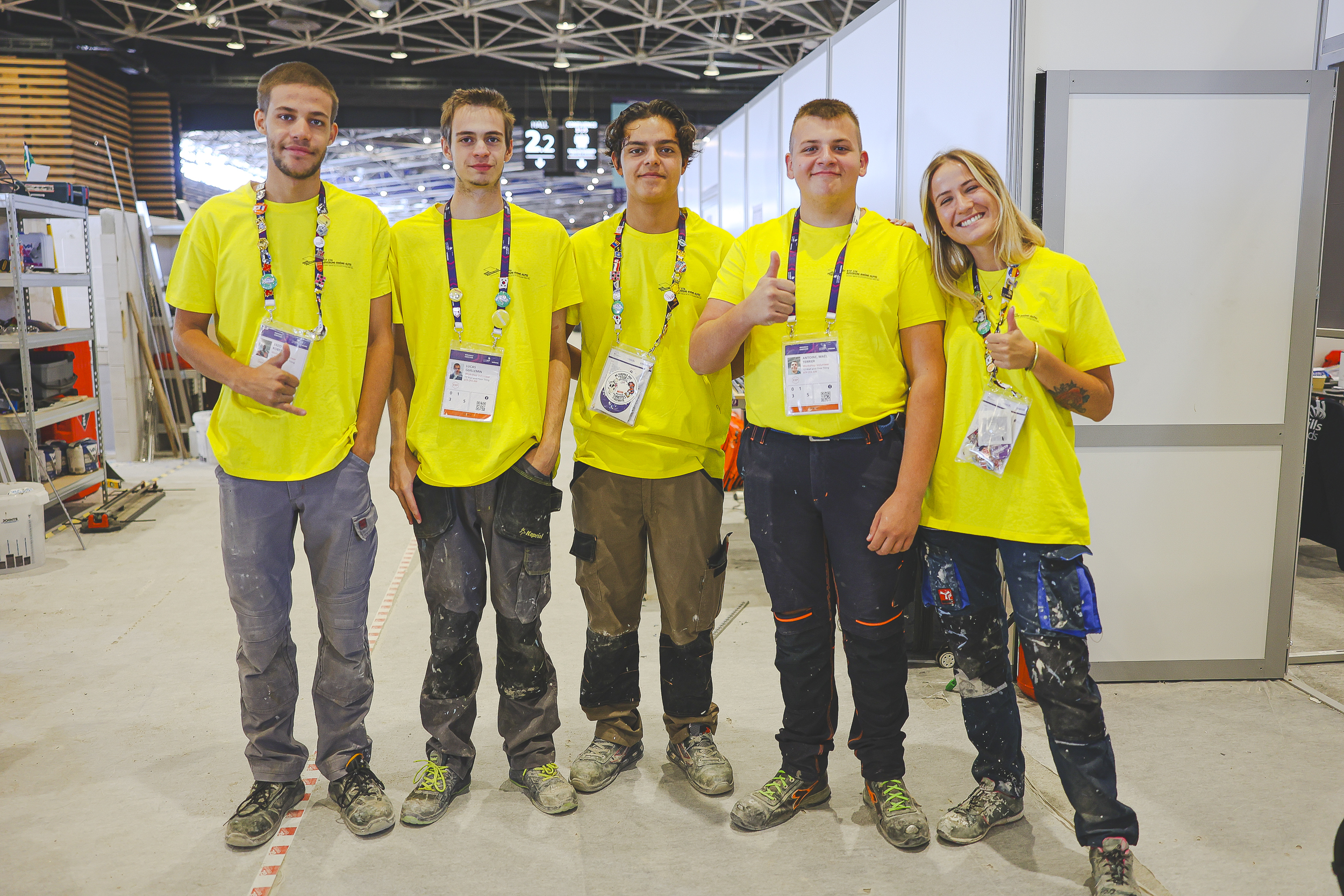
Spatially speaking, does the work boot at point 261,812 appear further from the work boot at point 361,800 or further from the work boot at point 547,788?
the work boot at point 547,788

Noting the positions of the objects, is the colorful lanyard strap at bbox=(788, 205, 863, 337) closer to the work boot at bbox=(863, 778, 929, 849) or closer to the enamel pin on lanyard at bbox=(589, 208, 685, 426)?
the enamel pin on lanyard at bbox=(589, 208, 685, 426)

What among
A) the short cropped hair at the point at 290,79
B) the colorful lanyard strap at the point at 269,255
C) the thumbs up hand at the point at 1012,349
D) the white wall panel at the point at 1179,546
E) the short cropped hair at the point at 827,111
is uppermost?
the short cropped hair at the point at 290,79

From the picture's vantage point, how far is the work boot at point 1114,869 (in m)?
1.95

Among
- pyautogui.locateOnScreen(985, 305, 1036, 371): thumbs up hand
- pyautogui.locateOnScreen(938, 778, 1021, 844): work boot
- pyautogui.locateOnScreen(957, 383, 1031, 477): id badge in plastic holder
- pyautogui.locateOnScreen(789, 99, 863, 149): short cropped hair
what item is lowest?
pyautogui.locateOnScreen(938, 778, 1021, 844): work boot

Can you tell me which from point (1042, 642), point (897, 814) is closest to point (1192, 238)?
point (1042, 642)

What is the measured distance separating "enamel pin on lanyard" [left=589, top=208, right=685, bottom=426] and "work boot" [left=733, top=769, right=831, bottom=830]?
1004 mm

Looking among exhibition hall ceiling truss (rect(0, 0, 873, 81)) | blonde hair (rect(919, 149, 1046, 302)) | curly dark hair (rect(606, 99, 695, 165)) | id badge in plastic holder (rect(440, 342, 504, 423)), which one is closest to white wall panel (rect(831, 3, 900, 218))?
curly dark hair (rect(606, 99, 695, 165))

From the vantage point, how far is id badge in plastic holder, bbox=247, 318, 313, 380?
6.84 feet

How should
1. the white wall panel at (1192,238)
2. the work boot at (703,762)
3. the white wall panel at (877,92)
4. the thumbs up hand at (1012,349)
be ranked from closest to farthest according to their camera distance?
the thumbs up hand at (1012,349), the work boot at (703,762), the white wall panel at (1192,238), the white wall panel at (877,92)

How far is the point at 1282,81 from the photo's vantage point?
2.95 m

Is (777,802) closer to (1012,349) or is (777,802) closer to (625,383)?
(625,383)

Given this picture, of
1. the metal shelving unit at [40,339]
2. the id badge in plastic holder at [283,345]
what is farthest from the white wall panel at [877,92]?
the metal shelving unit at [40,339]

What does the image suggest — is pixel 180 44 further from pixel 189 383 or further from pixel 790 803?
pixel 790 803

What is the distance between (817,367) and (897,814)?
3.67ft
